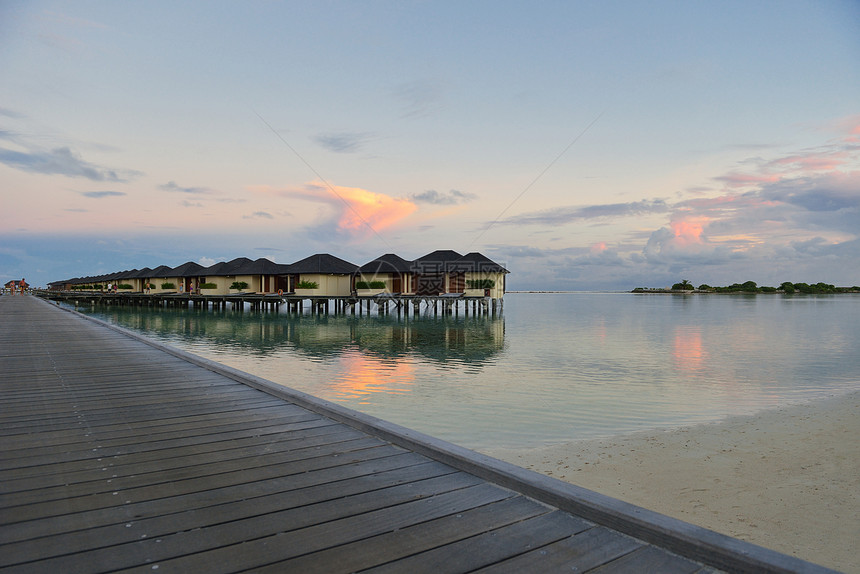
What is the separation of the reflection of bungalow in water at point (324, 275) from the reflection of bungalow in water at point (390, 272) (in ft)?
3.40

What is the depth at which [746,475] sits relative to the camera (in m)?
5.46

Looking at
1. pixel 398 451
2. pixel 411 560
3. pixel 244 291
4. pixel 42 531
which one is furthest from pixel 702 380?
pixel 244 291

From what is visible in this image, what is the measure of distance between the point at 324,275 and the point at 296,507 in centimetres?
3700

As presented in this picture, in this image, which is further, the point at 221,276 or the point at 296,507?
the point at 221,276

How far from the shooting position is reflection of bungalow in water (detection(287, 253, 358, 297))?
37.8m

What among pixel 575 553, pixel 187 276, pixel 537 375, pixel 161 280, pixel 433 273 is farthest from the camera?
pixel 161 280

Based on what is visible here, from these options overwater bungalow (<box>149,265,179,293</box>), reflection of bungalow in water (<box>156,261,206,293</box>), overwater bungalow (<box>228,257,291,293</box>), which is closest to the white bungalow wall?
overwater bungalow (<box>228,257,291,293</box>)

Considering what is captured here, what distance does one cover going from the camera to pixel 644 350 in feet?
58.1

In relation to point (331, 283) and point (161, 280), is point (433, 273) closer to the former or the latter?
point (331, 283)

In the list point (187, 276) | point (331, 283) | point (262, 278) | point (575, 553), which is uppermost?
point (187, 276)

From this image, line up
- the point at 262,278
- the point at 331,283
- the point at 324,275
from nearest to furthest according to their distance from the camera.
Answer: the point at 324,275
the point at 331,283
the point at 262,278

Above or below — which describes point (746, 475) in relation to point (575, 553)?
below

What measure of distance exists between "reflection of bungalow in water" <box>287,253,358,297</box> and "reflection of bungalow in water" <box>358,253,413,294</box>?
1.04m

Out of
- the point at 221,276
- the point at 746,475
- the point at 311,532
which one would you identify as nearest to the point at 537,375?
the point at 746,475
